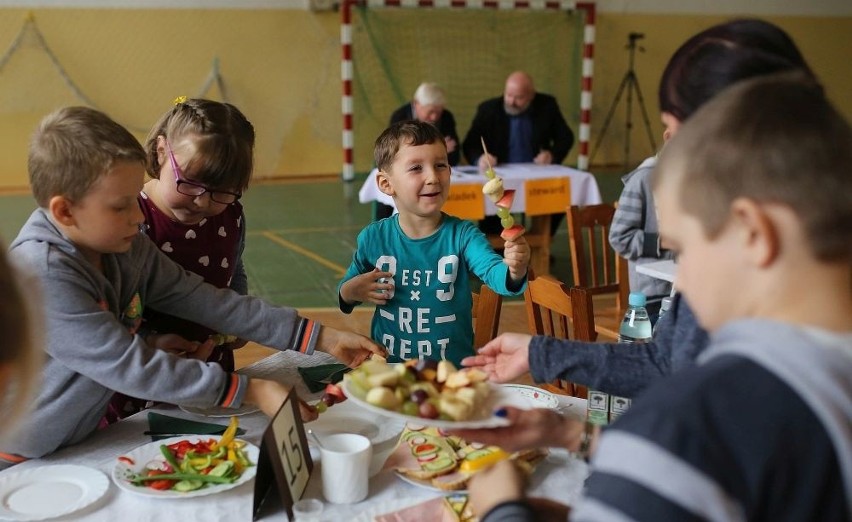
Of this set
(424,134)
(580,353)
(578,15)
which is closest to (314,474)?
(580,353)

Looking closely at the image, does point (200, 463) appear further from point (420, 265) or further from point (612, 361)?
point (420, 265)

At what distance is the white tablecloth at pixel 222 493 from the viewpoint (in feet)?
4.71

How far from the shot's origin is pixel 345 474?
146 cm

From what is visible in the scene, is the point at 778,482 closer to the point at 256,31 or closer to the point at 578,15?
the point at 256,31

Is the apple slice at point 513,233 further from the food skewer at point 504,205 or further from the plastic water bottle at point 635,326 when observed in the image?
the plastic water bottle at point 635,326

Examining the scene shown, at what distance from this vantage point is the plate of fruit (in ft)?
4.61

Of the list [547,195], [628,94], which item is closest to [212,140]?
[547,195]

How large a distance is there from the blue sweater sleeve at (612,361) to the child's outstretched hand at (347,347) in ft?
1.78

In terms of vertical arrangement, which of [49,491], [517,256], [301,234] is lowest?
[301,234]

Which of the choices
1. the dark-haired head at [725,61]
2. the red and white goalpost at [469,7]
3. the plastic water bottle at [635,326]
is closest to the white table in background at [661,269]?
the plastic water bottle at [635,326]

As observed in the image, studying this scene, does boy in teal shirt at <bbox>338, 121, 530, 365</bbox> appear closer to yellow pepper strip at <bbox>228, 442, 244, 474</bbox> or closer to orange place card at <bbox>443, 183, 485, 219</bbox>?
yellow pepper strip at <bbox>228, 442, 244, 474</bbox>

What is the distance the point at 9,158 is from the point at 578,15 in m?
7.93

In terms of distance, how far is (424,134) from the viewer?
260 cm

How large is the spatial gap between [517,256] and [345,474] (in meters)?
1.01
